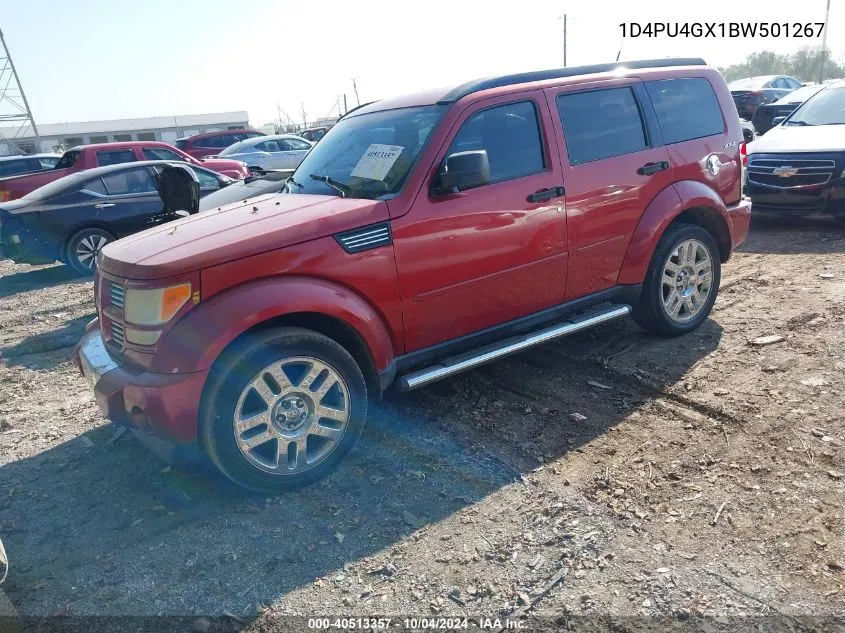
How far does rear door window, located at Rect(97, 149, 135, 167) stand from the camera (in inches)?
461

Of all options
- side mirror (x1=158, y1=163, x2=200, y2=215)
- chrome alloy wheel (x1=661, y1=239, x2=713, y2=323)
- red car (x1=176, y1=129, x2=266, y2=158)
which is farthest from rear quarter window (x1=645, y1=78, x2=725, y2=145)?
red car (x1=176, y1=129, x2=266, y2=158)

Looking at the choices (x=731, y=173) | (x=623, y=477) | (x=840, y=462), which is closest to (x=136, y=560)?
(x=623, y=477)

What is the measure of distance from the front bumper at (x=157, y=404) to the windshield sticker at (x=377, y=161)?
159 centimetres

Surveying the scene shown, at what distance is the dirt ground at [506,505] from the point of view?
253cm

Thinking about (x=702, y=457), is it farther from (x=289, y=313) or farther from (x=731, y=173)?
(x=731, y=173)

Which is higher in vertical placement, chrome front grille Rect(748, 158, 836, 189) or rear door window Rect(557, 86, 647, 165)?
rear door window Rect(557, 86, 647, 165)

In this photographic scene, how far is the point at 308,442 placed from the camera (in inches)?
134

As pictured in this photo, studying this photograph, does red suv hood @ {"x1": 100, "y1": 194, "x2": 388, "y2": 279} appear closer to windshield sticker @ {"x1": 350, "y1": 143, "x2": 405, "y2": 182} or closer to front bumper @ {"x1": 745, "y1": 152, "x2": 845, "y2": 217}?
windshield sticker @ {"x1": 350, "y1": 143, "x2": 405, "y2": 182}

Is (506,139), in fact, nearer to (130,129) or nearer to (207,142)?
(207,142)

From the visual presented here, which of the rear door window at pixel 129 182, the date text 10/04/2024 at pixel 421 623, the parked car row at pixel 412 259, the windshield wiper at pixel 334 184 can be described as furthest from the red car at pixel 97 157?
the date text 10/04/2024 at pixel 421 623

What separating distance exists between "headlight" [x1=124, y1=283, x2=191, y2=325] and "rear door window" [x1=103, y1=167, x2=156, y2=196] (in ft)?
22.0

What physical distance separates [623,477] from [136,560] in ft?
7.74

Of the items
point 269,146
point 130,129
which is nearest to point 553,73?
point 269,146

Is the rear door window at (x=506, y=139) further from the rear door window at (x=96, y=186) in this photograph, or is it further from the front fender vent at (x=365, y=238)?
the rear door window at (x=96, y=186)
